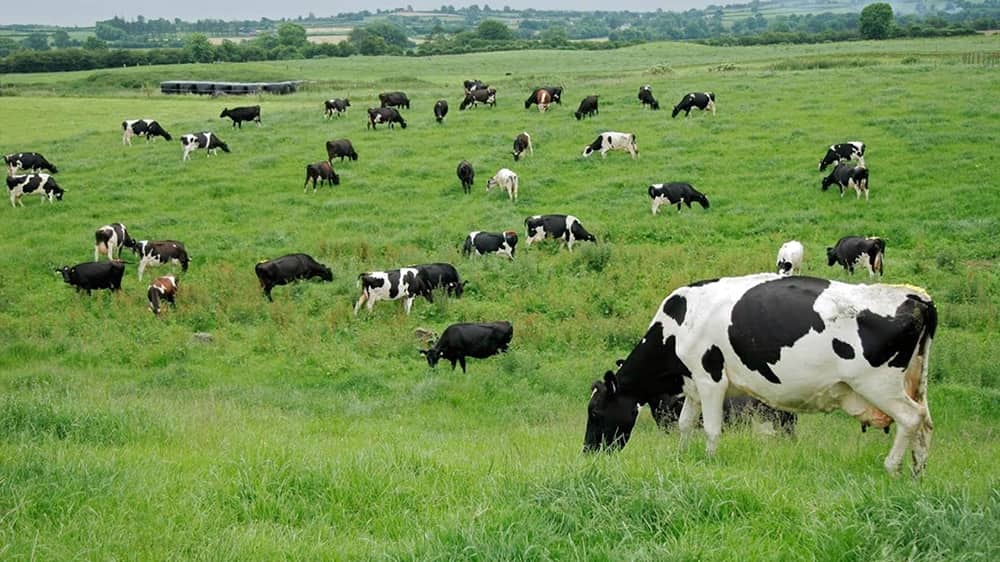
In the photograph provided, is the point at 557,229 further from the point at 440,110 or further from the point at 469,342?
the point at 440,110

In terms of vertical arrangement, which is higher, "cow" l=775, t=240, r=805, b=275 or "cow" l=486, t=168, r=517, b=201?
"cow" l=486, t=168, r=517, b=201

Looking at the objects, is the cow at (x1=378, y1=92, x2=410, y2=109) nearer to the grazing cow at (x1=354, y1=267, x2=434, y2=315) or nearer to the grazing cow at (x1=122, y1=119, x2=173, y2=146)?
the grazing cow at (x1=122, y1=119, x2=173, y2=146)

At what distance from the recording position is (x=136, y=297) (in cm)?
2273

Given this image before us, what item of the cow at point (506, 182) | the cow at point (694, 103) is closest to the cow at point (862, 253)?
the cow at point (506, 182)

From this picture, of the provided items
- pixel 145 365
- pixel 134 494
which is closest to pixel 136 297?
A: pixel 145 365

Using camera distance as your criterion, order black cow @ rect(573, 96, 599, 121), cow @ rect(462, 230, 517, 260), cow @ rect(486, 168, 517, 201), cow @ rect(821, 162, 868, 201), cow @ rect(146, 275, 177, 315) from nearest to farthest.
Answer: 1. cow @ rect(146, 275, 177, 315)
2. cow @ rect(462, 230, 517, 260)
3. cow @ rect(821, 162, 868, 201)
4. cow @ rect(486, 168, 517, 201)
5. black cow @ rect(573, 96, 599, 121)

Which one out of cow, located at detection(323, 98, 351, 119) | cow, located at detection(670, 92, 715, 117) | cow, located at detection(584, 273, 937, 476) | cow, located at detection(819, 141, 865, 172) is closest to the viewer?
cow, located at detection(584, 273, 937, 476)

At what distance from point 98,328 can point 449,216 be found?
37.6 ft

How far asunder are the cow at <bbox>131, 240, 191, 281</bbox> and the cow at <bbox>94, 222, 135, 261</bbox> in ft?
3.48

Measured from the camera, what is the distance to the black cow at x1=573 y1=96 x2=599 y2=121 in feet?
132

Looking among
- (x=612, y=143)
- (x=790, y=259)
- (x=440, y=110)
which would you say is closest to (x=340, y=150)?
(x=440, y=110)

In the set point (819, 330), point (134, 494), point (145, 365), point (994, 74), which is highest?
point (994, 74)

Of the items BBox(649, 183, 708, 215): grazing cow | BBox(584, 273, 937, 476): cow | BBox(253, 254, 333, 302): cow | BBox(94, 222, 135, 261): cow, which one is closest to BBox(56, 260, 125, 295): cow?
BBox(94, 222, 135, 261): cow

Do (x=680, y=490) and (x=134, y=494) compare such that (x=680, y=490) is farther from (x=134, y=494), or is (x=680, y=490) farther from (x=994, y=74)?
(x=994, y=74)
